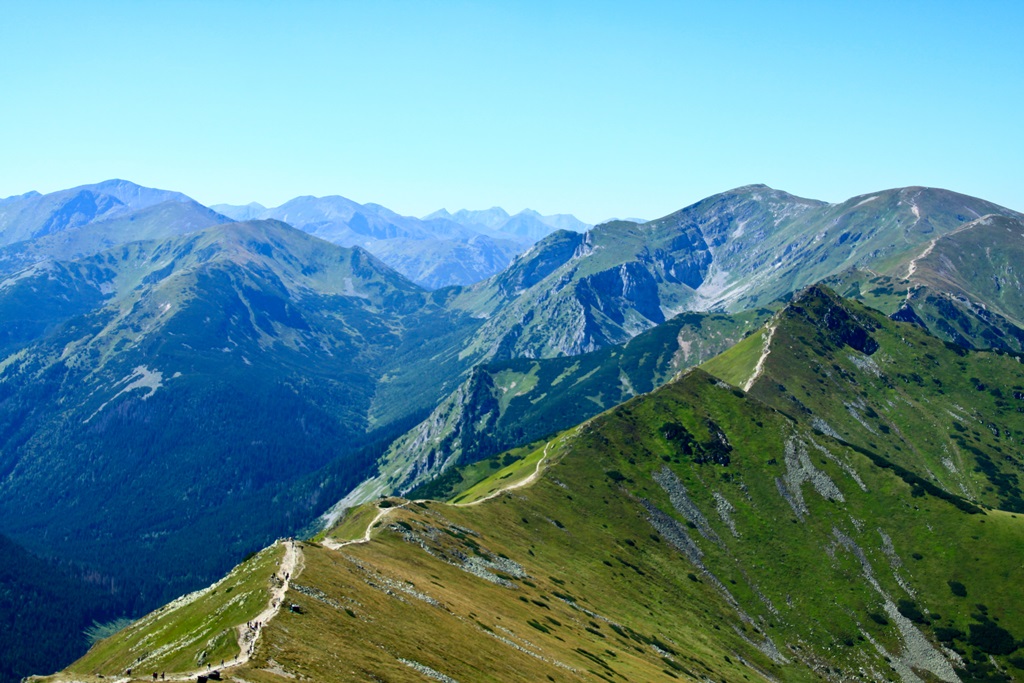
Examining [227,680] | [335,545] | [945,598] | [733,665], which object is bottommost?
[733,665]

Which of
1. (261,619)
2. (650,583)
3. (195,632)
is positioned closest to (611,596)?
(650,583)

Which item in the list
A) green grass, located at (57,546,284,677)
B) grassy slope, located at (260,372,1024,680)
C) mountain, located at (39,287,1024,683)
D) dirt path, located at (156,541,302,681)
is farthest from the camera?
grassy slope, located at (260,372,1024,680)

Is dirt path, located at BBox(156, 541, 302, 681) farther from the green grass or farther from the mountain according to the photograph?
the green grass

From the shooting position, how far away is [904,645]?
535ft

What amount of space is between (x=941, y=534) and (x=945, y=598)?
20.2 meters

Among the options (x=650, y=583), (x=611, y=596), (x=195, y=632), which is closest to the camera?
(x=195, y=632)

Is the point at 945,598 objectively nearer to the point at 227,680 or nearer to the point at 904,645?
the point at 904,645

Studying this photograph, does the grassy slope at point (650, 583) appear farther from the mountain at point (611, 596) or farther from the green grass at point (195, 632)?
the green grass at point (195, 632)

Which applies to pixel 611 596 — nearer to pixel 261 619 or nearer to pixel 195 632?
pixel 195 632

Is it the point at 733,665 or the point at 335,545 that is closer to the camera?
the point at 335,545

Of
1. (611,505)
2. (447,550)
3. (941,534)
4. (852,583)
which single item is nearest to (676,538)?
(611,505)

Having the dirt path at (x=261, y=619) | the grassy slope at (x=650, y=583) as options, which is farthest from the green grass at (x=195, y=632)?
the grassy slope at (x=650, y=583)

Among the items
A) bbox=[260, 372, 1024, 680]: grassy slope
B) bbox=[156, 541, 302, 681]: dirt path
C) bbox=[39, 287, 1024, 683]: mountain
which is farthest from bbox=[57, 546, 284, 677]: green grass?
bbox=[260, 372, 1024, 680]: grassy slope

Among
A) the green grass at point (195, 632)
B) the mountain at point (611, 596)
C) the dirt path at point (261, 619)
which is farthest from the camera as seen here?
the mountain at point (611, 596)
